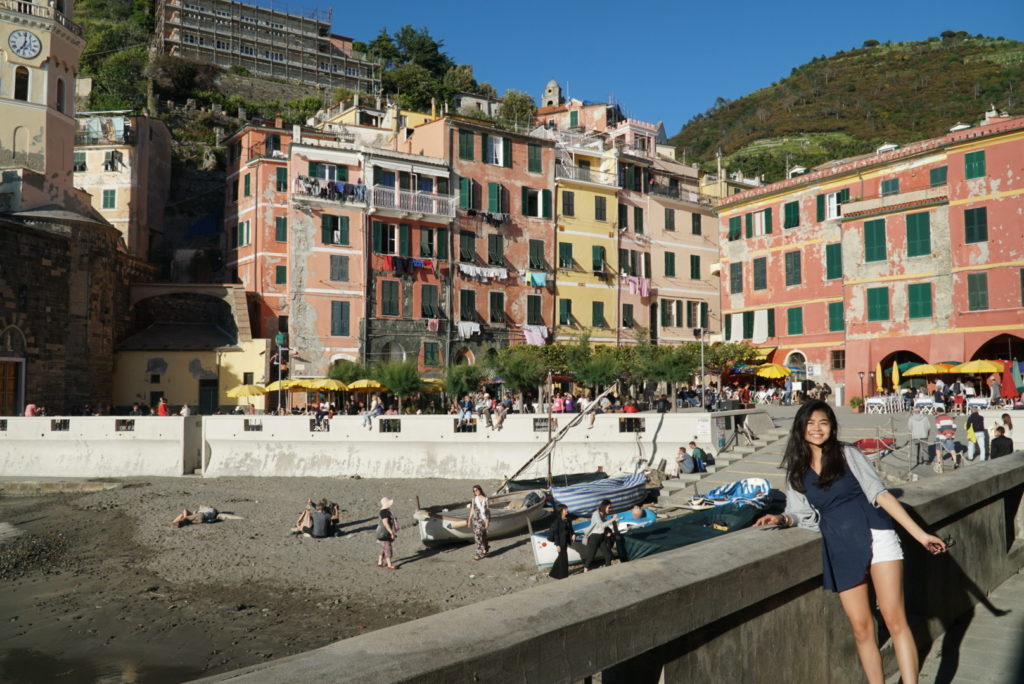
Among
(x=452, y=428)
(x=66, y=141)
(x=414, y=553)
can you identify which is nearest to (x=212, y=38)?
(x=66, y=141)

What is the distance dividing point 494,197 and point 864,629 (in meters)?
42.6

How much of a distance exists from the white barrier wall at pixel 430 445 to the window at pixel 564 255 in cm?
1920

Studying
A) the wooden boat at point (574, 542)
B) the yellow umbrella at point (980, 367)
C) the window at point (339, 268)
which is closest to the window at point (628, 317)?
the window at point (339, 268)

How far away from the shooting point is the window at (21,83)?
1547 inches

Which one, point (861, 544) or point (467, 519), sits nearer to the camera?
point (861, 544)

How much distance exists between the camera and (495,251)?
45.3 metres

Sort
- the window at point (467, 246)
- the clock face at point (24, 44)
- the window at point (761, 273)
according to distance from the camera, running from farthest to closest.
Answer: the window at point (761, 273), the window at point (467, 246), the clock face at point (24, 44)

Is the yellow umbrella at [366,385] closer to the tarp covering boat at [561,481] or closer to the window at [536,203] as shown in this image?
the tarp covering boat at [561,481]

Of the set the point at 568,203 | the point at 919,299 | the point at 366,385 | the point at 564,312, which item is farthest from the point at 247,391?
the point at 919,299

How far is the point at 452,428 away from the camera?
3011cm

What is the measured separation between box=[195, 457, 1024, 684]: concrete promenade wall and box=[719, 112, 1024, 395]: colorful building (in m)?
35.2

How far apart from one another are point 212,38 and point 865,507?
316 feet

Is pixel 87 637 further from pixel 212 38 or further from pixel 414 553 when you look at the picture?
pixel 212 38

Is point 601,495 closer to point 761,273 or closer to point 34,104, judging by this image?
point 761,273
